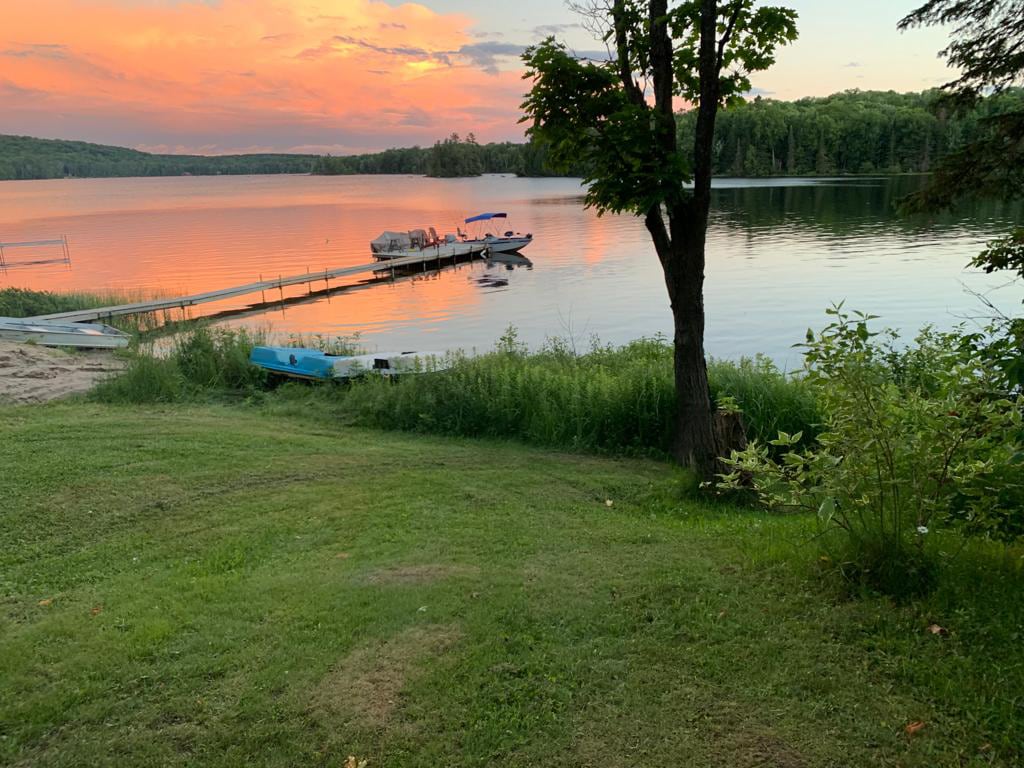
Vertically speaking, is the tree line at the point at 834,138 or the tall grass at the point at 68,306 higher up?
the tree line at the point at 834,138

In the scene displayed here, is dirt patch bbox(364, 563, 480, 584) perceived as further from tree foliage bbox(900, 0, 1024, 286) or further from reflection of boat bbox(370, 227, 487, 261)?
reflection of boat bbox(370, 227, 487, 261)

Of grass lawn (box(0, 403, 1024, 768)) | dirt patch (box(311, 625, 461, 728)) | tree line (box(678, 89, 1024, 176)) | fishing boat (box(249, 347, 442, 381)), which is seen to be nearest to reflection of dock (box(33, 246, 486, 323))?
fishing boat (box(249, 347, 442, 381))

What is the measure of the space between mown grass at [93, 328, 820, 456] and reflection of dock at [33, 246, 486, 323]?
1205 centimetres

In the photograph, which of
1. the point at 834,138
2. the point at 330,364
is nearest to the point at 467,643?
the point at 330,364

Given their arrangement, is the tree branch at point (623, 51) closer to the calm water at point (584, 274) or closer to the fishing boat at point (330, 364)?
the calm water at point (584, 274)

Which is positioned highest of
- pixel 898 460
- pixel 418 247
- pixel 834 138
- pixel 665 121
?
pixel 834 138

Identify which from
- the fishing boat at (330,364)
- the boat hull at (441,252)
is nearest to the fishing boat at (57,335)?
the fishing boat at (330,364)

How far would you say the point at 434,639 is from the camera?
390 centimetres

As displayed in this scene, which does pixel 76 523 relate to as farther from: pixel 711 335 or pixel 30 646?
pixel 711 335

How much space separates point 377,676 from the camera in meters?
3.57

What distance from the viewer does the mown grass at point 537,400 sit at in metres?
9.77

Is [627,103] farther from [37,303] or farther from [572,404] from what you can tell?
[37,303]

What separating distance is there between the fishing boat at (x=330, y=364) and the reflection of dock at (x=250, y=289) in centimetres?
1135

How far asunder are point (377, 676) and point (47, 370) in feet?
43.7
